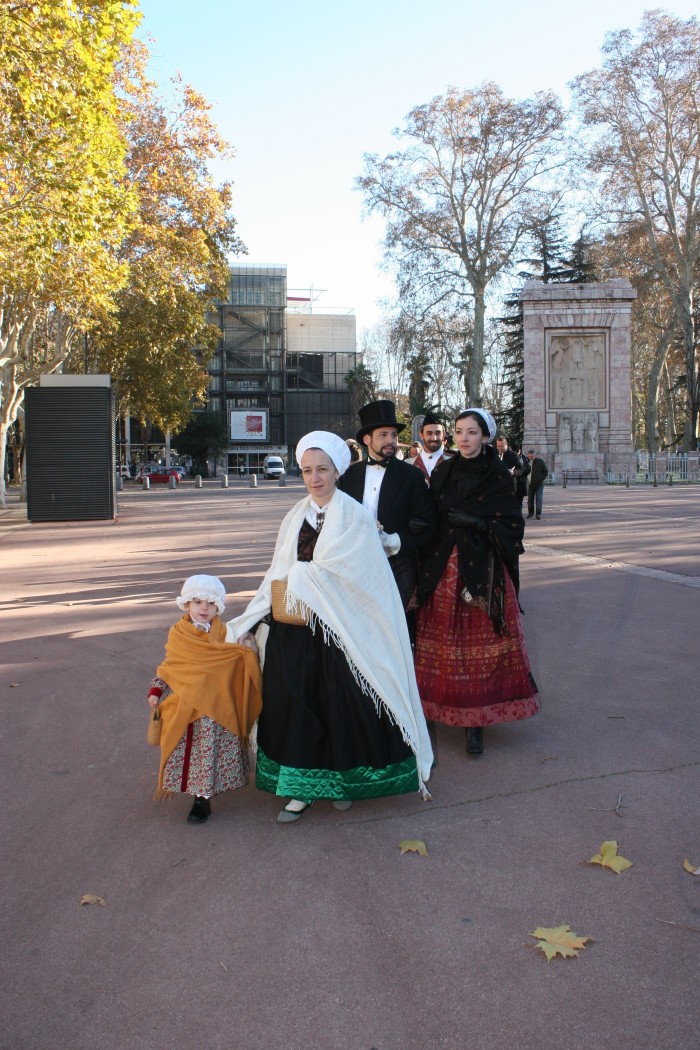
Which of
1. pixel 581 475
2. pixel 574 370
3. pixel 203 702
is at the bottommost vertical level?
pixel 203 702

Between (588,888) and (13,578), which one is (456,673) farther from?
(13,578)

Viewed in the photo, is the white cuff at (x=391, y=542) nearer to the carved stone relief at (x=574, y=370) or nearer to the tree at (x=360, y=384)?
the carved stone relief at (x=574, y=370)

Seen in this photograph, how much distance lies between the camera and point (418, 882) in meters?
3.56

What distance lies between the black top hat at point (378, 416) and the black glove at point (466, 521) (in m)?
0.59

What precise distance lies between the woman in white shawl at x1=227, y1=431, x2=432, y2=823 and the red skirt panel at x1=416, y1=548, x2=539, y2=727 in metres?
0.85

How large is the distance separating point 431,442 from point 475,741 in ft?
10.2

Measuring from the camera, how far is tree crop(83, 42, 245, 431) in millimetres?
28906

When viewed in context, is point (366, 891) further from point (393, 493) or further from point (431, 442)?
point (431, 442)

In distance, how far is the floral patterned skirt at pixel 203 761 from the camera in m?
4.14

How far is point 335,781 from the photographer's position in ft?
13.6

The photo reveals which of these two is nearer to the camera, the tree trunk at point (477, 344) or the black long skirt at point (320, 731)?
the black long skirt at point (320, 731)

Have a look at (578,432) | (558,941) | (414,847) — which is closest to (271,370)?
(578,432)

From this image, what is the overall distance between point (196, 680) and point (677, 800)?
7.32 ft

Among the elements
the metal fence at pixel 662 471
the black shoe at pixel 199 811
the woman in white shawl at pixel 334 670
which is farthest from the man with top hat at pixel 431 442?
the metal fence at pixel 662 471
